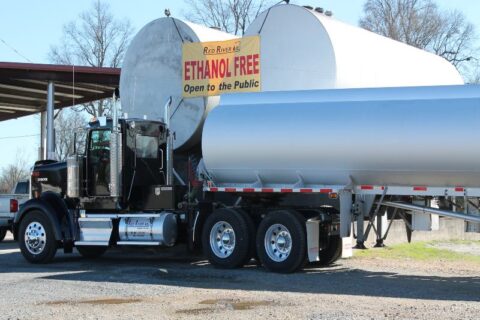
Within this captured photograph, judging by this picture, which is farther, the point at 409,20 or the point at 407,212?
the point at 409,20

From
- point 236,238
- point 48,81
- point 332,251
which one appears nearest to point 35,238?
point 236,238

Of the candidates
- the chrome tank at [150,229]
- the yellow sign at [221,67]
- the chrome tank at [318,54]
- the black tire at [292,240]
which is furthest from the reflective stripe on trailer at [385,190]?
the yellow sign at [221,67]

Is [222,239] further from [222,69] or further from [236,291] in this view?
[222,69]

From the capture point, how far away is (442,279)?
12.9m

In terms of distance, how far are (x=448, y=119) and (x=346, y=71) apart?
3414 mm

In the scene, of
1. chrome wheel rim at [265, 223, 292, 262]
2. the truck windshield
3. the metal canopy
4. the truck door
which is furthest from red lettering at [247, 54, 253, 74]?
the metal canopy

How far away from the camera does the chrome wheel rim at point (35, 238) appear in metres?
15.8

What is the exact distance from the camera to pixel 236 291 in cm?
1130

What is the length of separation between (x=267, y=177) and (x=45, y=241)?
5.11 m

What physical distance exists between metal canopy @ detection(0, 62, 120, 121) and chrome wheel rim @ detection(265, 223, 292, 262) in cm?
1378

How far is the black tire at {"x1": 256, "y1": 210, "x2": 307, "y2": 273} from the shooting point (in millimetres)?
13320

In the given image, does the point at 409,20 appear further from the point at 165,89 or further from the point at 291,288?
the point at 291,288

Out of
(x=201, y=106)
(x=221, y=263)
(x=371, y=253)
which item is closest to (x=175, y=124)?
(x=201, y=106)

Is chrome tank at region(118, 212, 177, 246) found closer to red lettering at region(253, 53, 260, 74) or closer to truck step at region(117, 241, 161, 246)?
truck step at region(117, 241, 161, 246)
